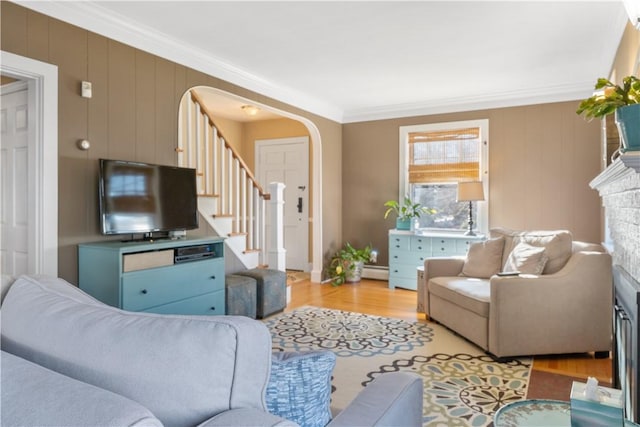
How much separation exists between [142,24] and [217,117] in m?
3.85

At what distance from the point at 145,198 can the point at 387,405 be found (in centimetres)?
270

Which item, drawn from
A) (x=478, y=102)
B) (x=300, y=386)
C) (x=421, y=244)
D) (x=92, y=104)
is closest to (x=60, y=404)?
(x=300, y=386)

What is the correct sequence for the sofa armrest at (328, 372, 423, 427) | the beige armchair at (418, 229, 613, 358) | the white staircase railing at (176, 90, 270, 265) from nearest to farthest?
the sofa armrest at (328, 372, 423, 427) < the beige armchair at (418, 229, 613, 358) < the white staircase railing at (176, 90, 270, 265)

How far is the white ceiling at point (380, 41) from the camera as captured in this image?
3053 millimetres

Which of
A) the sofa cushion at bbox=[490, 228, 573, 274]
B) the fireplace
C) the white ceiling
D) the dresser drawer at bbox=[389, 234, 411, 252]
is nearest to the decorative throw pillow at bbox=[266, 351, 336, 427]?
the fireplace

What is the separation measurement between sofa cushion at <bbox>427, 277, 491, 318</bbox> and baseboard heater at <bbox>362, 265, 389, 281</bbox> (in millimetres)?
2200

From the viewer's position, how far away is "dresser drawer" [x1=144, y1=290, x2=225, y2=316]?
10.5 feet

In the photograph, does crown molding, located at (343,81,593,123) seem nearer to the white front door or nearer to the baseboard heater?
the baseboard heater

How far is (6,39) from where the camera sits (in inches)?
103

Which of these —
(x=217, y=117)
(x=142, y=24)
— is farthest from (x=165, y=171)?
(x=217, y=117)

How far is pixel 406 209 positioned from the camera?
6043 millimetres

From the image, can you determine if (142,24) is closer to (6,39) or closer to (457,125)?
(6,39)

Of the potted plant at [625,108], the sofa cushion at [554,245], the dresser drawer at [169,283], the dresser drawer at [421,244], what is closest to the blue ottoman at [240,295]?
the dresser drawer at [169,283]

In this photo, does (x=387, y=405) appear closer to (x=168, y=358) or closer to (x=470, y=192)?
(x=168, y=358)
